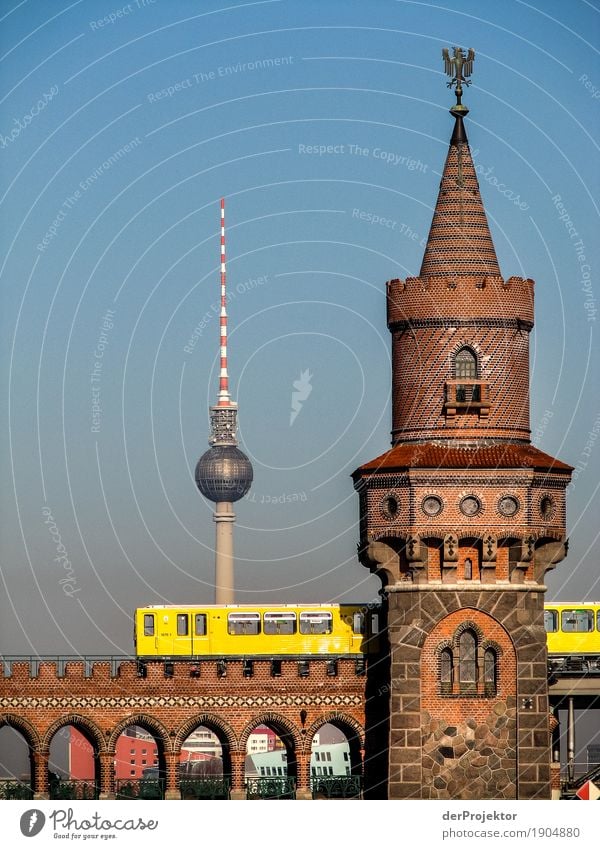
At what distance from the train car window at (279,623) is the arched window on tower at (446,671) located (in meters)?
10.7

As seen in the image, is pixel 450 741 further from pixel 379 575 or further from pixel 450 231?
pixel 450 231

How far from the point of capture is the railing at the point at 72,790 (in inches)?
3797

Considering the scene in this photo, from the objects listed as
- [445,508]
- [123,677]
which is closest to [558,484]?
[445,508]

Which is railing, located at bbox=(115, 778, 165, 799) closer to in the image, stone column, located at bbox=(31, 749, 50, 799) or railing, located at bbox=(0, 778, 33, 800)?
stone column, located at bbox=(31, 749, 50, 799)

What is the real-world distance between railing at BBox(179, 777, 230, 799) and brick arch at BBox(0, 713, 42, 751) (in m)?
5.74

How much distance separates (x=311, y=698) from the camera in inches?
3812

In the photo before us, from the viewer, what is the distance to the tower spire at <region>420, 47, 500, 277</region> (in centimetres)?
9444

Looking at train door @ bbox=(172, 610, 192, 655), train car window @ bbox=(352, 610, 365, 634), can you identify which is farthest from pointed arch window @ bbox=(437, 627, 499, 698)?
train door @ bbox=(172, 610, 192, 655)

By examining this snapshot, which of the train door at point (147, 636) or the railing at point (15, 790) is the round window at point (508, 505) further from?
the railing at point (15, 790)

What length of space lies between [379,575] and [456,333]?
9.17 m

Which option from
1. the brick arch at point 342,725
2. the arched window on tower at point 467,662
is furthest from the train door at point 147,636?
the arched window on tower at point 467,662

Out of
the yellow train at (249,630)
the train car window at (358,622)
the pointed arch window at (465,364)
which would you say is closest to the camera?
the pointed arch window at (465,364)
